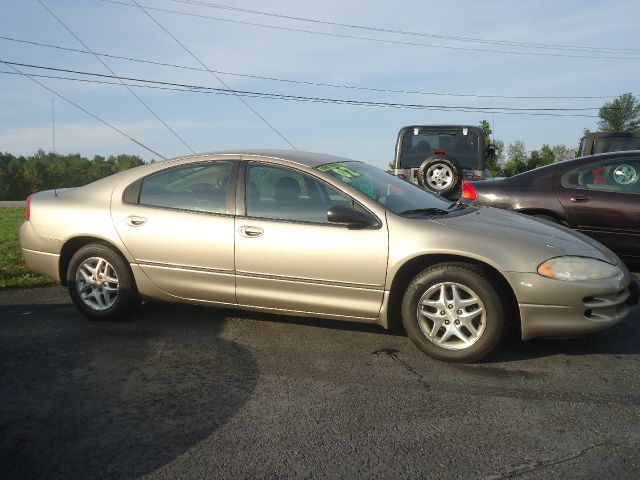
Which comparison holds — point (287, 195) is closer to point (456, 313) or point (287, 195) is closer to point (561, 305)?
point (456, 313)

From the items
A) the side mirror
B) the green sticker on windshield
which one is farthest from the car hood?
the green sticker on windshield

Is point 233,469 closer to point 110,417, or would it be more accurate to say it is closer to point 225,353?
point 110,417

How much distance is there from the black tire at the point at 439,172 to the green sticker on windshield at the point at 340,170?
4.95 meters

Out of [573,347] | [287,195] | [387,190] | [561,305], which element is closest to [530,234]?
[561,305]

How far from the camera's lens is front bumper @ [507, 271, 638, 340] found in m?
3.96

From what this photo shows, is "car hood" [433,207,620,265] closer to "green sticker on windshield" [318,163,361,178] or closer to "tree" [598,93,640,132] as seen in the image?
"green sticker on windshield" [318,163,361,178]

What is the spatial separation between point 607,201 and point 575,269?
3034 millimetres

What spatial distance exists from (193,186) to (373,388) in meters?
2.23

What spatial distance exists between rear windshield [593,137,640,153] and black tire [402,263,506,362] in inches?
449

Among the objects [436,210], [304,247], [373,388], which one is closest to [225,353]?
[304,247]

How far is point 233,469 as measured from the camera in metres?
2.74

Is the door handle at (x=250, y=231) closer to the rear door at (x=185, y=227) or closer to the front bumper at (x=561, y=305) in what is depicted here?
the rear door at (x=185, y=227)

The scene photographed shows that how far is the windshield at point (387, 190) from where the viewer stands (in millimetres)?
4617

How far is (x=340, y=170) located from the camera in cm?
489
